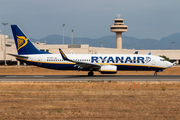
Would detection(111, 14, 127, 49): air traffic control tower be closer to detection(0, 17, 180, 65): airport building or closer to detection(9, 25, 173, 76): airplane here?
detection(0, 17, 180, 65): airport building

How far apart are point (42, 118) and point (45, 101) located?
5.19 metres

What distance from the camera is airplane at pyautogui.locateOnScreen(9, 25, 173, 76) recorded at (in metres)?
42.8

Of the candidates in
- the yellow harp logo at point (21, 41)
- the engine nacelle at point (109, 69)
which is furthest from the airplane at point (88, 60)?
the engine nacelle at point (109, 69)

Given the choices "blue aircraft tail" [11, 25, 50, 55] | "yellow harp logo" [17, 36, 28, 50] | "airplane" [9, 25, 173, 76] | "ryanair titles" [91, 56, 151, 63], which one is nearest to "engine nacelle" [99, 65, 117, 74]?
"airplane" [9, 25, 173, 76]

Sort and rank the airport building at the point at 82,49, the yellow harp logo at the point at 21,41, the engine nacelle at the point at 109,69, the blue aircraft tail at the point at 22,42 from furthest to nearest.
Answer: the airport building at the point at 82,49, the yellow harp logo at the point at 21,41, the blue aircraft tail at the point at 22,42, the engine nacelle at the point at 109,69

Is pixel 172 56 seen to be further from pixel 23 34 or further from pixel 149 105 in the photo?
pixel 149 105

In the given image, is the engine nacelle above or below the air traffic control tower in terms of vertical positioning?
below

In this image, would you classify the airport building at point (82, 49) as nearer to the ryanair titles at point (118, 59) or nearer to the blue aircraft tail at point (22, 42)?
the blue aircraft tail at point (22, 42)

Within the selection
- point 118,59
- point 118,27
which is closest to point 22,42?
point 118,59

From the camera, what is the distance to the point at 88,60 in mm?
43812

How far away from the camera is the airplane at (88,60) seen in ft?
140

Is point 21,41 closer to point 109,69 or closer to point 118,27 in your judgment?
point 109,69

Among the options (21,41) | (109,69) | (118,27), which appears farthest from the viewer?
(118,27)

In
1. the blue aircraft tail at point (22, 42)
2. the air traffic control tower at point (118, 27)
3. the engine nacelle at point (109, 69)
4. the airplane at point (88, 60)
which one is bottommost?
the engine nacelle at point (109, 69)
